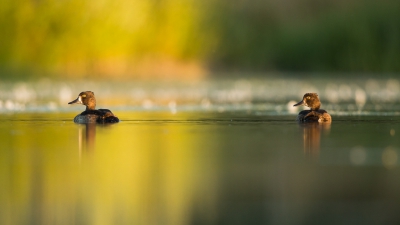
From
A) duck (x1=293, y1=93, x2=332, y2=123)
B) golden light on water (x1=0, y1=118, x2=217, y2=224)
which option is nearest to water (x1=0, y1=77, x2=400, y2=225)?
golden light on water (x1=0, y1=118, x2=217, y2=224)

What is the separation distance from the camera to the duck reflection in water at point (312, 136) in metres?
8.43

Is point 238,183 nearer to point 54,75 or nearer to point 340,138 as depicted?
point 340,138

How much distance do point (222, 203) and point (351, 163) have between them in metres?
2.26

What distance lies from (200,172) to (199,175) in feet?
0.59

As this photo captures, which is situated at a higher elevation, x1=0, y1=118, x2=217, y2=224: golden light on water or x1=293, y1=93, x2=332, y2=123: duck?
x1=293, y1=93, x2=332, y2=123: duck

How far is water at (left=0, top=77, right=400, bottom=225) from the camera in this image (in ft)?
17.7

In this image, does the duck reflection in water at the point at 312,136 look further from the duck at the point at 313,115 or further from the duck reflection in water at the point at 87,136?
the duck reflection in water at the point at 87,136

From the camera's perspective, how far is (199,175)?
6.88 m

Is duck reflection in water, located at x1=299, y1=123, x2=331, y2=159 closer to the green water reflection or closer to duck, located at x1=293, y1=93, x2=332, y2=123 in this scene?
the green water reflection

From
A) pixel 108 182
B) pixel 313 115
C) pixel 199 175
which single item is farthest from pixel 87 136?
pixel 313 115

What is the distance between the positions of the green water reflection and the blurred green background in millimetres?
25892

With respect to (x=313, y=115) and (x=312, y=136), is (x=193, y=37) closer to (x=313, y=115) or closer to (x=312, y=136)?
(x=313, y=115)

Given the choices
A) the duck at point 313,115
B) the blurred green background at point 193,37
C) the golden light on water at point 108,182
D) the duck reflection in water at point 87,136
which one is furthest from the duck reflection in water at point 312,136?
the blurred green background at point 193,37

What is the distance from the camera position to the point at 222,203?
18.7 ft
